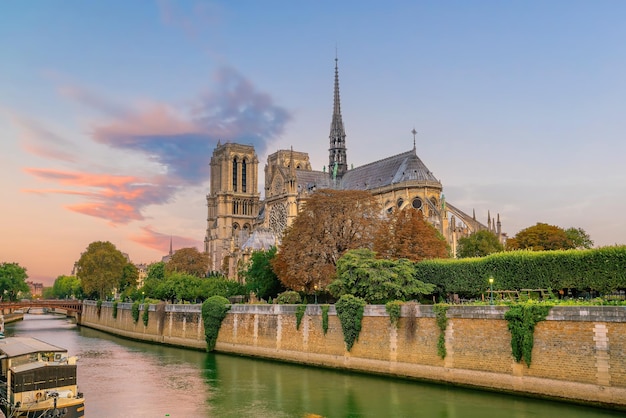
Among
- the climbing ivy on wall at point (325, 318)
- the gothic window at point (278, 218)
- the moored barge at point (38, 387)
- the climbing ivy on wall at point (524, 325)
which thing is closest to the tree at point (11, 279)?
the gothic window at point (278, 218)

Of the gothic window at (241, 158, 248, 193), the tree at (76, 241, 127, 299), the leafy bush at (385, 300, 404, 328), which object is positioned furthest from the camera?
the gothic window at (241, 158, 248, 193)

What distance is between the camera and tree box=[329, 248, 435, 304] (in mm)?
33312

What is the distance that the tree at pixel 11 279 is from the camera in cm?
10431

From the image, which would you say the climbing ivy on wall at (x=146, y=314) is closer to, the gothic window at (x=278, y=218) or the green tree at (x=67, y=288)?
the gothic window at (x=278, y=218)

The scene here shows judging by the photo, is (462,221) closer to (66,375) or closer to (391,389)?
(391,389)

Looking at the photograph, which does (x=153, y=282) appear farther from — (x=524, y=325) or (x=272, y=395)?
(x=524, y=325)

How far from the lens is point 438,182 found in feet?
249

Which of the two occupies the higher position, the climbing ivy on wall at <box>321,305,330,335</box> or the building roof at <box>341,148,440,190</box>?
the building roof at <box>341,148,440,190</box>

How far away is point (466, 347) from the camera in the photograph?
86.8ft

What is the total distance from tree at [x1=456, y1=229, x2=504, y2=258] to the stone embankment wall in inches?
1137

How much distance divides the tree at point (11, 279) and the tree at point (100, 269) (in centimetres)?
2188

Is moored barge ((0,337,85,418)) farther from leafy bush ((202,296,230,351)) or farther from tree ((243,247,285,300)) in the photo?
tree ((243,247,285,300))

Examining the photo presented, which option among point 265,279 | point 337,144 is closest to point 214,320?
point 265,279

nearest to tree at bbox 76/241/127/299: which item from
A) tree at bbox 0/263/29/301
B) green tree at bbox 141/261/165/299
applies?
green tree at bbox 141/261/165/299
